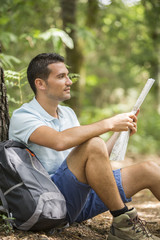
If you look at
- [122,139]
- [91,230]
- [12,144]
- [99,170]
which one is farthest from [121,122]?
[91,230]

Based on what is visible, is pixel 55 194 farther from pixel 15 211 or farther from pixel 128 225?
pixel 128 225

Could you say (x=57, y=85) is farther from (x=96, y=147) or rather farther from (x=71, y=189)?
(x=71, y=189)

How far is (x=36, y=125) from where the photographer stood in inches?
98.0

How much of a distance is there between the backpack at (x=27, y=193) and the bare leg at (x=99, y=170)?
0.30 m

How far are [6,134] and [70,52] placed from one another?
4480mm

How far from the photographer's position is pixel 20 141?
2656 millimetres

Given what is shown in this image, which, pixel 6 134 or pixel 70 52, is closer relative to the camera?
pixel 6 134

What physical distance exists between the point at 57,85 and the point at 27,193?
1022 mm

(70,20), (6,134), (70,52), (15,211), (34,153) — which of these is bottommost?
(15,211)

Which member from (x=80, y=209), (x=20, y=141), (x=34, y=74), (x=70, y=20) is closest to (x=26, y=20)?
(x=70, y=20)

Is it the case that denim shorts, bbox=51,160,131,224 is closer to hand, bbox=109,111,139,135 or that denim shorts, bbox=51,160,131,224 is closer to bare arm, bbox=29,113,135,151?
bare arm, bbox=29,113,135,151

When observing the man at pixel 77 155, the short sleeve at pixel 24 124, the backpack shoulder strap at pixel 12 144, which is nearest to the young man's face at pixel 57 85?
the man at pixel 77 155

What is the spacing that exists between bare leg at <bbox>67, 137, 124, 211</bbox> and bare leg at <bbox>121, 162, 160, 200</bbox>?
13.1 inches

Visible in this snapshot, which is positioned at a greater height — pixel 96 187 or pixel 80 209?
pixel 96 187
